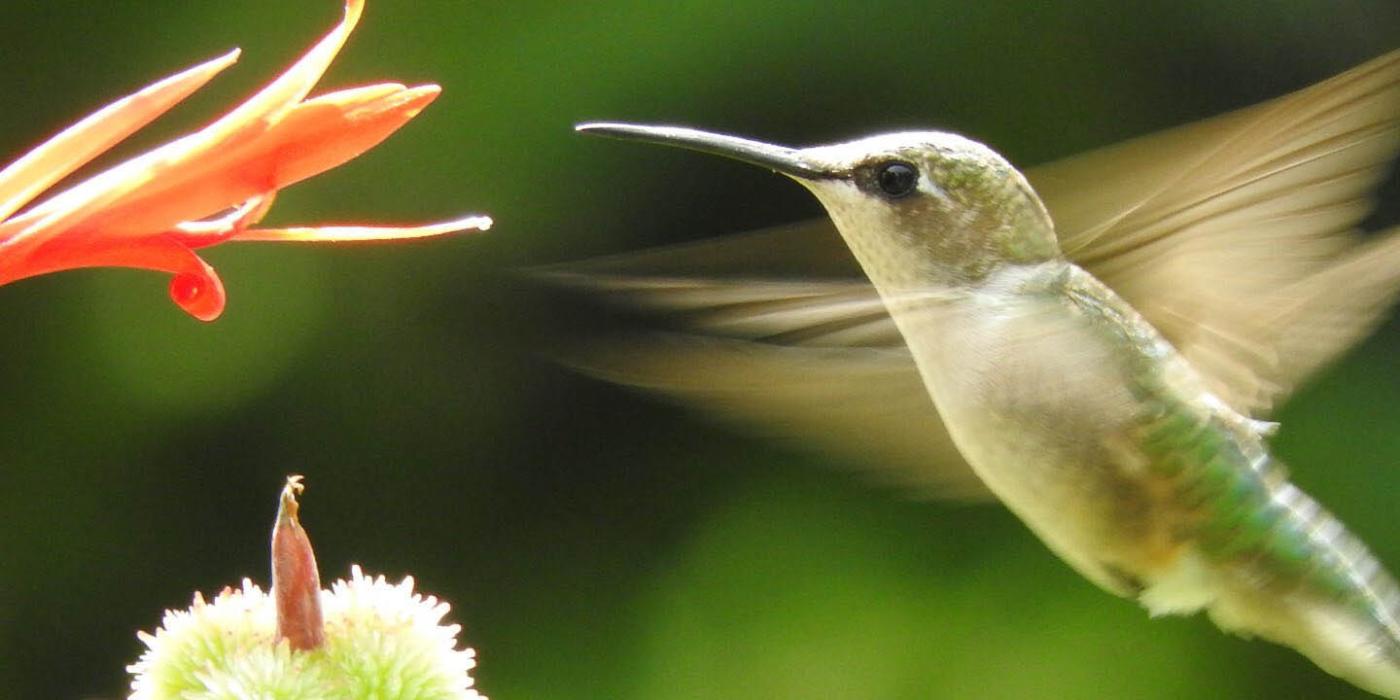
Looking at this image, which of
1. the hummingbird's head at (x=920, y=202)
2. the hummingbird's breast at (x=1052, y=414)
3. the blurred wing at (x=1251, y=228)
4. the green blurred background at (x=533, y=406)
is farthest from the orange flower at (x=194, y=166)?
the green blurred background at (x=533, y=406)

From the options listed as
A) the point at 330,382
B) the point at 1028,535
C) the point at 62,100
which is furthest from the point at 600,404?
the point at 62,100

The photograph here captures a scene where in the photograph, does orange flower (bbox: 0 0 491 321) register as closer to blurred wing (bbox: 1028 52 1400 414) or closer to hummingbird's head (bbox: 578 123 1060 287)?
hummingbird's head (bbox: 578 123 1060 287)

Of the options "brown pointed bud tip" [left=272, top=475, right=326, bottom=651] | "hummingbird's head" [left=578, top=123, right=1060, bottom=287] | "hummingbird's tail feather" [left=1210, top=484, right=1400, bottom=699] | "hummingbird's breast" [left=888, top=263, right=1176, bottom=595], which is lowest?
"hummingbird's tail feather" [left=1210, top=484, right=1400, bottom=699]

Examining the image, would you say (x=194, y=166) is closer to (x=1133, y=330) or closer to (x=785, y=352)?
(x=785, y=352)

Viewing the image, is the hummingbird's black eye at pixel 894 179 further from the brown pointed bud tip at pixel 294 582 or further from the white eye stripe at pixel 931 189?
the brown pointed bud tip at pixel 294 582

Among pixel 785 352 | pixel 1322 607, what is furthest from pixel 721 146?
pixel 1322 607

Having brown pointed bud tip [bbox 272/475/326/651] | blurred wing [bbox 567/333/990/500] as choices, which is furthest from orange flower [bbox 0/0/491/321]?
blurred wing [bbox 567/333/990/500]

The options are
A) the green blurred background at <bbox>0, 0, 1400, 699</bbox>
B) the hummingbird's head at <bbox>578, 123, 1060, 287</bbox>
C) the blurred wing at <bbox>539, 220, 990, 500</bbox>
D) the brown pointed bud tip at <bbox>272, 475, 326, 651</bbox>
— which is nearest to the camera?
the brown pointed bud tip at <bbox>272, 475, 326, 651</bbox>

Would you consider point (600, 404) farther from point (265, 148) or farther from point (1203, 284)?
point (265, 148)
